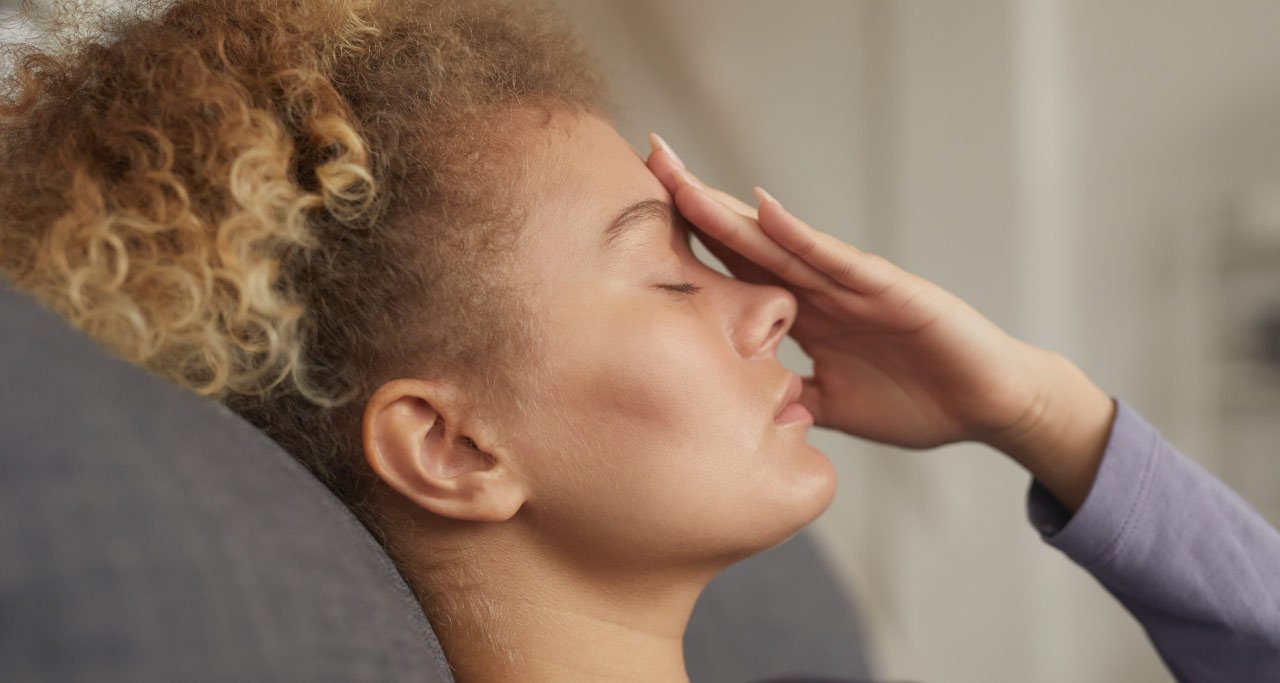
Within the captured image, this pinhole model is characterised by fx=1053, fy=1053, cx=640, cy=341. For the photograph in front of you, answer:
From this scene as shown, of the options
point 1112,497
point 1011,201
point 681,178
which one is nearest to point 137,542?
point 681,178

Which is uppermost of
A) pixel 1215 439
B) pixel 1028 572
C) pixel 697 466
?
pixel 697 466

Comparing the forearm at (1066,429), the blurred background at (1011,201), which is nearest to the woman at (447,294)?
the forearm at (1066,429)

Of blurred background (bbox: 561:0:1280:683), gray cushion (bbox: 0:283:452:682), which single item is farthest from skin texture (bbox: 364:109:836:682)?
blurred background (bbox: 561:0:1280:683)

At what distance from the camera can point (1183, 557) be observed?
3.55 feet

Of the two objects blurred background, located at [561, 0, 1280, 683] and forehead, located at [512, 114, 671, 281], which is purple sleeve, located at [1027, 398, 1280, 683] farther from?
blurred background, located at [561, 0, 1280, 683]

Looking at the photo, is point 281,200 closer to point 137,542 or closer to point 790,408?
point 137,542

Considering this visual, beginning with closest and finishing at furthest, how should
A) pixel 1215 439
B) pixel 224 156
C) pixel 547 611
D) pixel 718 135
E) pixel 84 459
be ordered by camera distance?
1. pixel 84 459
2. pixel 224 156
3. pixel 547 611
4. pixel 718 135
5. pixel 1215 439

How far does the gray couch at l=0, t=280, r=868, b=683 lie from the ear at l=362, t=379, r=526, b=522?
0.63 feet

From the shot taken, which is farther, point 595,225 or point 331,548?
point 595,225

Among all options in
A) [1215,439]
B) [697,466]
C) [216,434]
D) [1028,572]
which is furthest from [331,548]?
[1215,439]

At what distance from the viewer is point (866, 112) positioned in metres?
2.87

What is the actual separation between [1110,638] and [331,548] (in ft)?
9.35

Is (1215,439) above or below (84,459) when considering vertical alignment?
below

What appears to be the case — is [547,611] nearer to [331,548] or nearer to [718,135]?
[331,548]
